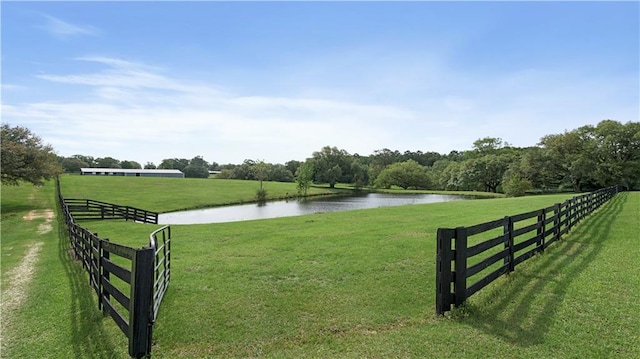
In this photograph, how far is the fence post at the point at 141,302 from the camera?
3.68 m

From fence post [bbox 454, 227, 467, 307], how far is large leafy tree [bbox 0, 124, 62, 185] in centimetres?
3378

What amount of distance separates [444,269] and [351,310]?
4.96 feet

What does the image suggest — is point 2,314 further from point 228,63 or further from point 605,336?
point 228,63

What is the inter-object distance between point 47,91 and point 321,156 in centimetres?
7598

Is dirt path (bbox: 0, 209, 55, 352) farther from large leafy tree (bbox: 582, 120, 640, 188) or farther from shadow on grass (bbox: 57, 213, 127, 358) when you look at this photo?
large leafy tree (bbox: 582, 120, 640, 188)

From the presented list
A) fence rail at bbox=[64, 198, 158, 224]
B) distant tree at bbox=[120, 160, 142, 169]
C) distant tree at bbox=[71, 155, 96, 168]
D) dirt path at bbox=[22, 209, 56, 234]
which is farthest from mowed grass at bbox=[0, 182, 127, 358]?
distant tree at bbox=[71, 155, 96, 168]

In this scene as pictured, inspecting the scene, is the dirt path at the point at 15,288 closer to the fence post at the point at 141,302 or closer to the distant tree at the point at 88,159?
the fence post at the point at 141,302

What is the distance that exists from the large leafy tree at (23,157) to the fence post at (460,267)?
111ft

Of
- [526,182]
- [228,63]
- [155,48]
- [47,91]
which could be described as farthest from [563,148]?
[47,91]

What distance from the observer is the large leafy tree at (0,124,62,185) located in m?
26.5

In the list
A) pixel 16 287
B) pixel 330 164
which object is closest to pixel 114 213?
pixel 16 287

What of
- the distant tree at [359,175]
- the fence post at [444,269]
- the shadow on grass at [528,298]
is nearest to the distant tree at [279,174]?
the distant tree at [359,175]

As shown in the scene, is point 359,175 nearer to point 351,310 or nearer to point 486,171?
point 486,171

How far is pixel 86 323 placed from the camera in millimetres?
5203
